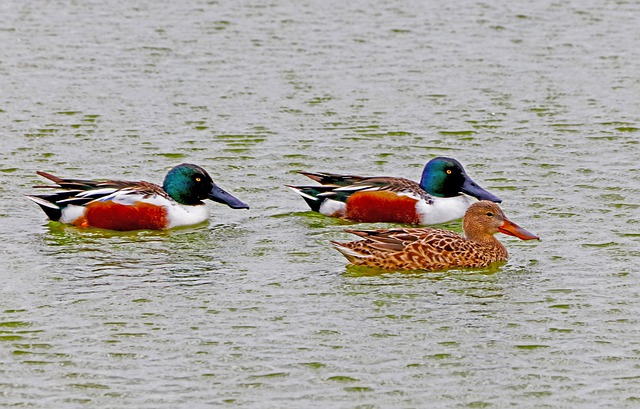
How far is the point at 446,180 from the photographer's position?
1409 cm

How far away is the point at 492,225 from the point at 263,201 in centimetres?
258

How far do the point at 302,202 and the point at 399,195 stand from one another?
0.99 metres

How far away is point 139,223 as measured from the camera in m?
13.5

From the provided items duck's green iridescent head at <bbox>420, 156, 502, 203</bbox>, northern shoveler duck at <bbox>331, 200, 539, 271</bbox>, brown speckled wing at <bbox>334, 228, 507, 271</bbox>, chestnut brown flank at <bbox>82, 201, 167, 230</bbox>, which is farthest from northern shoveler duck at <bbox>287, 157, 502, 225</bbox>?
brown speckled wing at <bbox>334, 228, 507, 271</bbox>

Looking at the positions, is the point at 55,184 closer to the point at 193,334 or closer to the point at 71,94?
the point at 71,94

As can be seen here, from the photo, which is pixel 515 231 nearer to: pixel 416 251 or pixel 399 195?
pixel 416 251

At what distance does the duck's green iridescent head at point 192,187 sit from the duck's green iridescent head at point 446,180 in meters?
1.76

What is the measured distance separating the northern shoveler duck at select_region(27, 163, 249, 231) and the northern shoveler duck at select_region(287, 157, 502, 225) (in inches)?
31.6

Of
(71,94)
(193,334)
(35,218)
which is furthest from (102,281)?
(71,94)

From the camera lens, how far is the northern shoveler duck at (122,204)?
1347 cm

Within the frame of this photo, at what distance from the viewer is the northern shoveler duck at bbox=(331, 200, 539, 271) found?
11836 millimetres

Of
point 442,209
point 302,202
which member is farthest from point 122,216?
point 442,209

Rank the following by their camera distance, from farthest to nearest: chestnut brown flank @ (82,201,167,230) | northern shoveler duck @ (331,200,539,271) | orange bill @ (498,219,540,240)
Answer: chestnut brown flank @ (82,201,167,230), orange bill @ (498,219,540,240), northern shoveler duck @ (331,200,539,271)

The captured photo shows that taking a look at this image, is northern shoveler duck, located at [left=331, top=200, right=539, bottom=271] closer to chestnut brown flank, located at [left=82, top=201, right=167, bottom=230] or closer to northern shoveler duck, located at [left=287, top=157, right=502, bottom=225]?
northern shoveler duck, located at [left=287, top=157, right=502, bottom=225]
